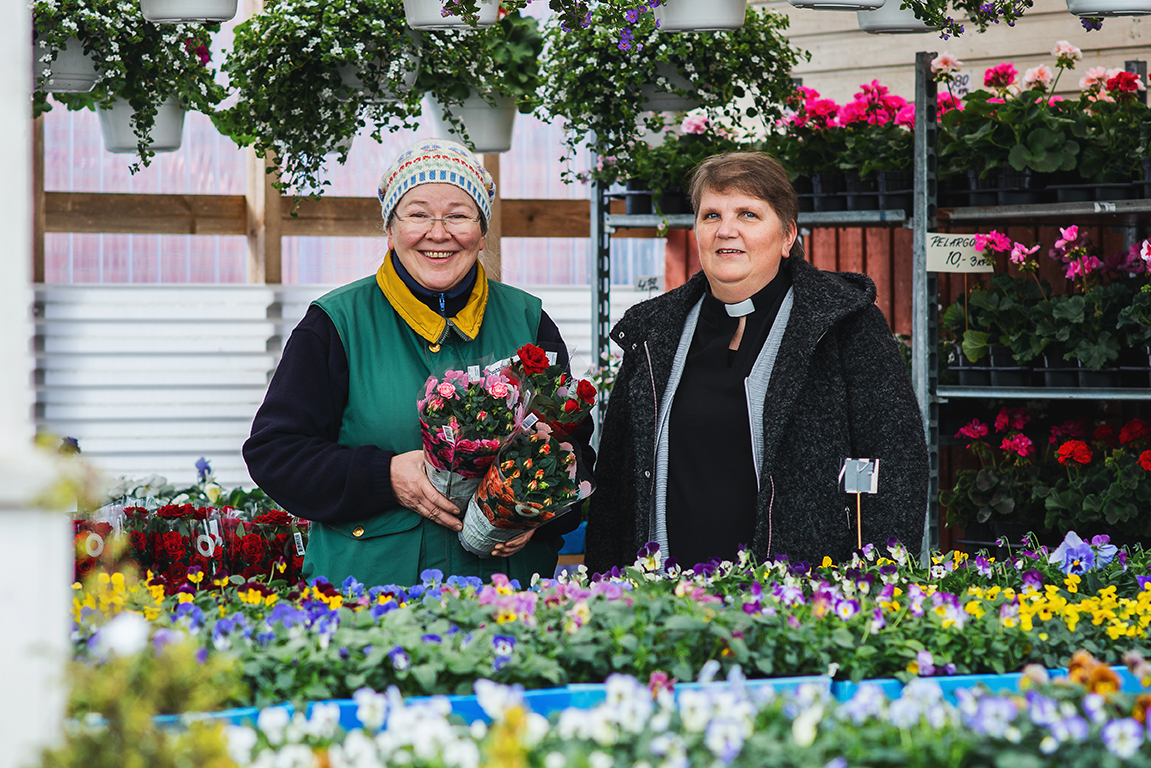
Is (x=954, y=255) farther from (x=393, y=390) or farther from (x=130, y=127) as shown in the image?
(x=130, y=127)

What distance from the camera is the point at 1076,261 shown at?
376cm

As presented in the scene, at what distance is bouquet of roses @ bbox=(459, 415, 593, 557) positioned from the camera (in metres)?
1.88

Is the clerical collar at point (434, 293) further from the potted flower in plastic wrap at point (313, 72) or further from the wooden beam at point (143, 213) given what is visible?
the wooden beam at point (143, 213)

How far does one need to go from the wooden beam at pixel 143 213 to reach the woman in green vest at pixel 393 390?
4154mm

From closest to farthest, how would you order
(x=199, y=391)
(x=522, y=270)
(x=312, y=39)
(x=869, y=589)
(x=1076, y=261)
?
(x=869, y=589), (x=312, y=39), (x=1076, y=261), (x=199, y=391), (x=522, y=270)

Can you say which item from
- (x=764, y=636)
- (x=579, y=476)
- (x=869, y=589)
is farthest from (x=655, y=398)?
(x=764, y=636)

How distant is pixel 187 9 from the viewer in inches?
114

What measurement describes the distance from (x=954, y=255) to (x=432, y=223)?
7.26ft

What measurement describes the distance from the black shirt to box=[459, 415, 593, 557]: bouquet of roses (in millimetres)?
298

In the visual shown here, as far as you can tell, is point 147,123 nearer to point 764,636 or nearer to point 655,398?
point 655,398

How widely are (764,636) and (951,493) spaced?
2.78 m

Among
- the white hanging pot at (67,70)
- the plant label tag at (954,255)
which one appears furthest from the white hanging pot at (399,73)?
the plant label tag at (954,255)

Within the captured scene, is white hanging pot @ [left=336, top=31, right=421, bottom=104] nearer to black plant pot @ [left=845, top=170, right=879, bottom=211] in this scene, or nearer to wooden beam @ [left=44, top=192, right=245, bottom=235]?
black plant pot @ [left=845, top=170, right=879, bottom=211]

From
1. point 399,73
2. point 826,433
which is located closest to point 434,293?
point 826,433
